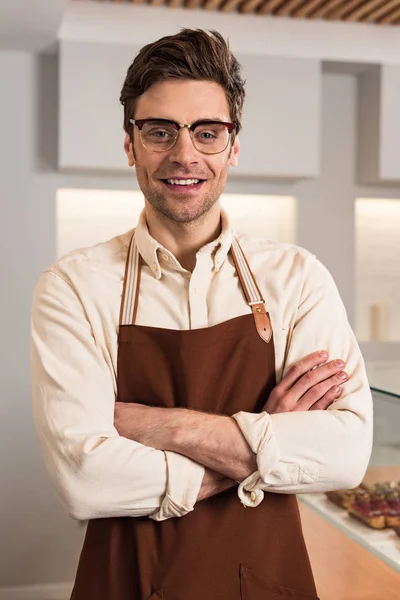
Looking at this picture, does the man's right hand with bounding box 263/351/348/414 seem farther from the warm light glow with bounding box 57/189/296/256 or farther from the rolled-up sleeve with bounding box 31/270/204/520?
the warm light glow with bounding box 57/189/296/256

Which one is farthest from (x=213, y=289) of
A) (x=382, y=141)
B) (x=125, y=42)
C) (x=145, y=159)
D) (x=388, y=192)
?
(x=388, y=192)

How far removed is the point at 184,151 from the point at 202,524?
756 millimetres

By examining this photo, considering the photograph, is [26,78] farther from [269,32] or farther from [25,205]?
[269,32]

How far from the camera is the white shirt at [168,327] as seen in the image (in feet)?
5.18

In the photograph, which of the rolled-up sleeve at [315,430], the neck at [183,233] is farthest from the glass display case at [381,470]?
the neck at [183,233]

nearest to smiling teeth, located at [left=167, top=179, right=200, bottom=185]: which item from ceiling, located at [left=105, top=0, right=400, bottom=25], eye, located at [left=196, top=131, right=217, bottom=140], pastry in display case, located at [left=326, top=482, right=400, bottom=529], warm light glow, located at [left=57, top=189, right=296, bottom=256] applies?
eye, located at [left=196, top=131, right=217, bottom=140]

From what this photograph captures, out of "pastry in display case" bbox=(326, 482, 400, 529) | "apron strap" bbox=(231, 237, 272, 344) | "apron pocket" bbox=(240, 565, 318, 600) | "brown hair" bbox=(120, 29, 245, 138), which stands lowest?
"pastry in display case" bbox=(326, 482, 400, 529)

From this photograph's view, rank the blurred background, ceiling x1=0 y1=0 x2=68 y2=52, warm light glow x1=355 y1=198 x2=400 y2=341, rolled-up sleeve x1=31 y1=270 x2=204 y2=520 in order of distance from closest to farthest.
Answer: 1. rolled-up sleeve x1=31 y1=270 x2=204 y2=520
2. ceiling x1=0 y1=0 x2=68 y2=52
3. the blurred background
4. warm light glow x1=355 y1=198 x2=400 y2=341

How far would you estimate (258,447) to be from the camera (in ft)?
5.22

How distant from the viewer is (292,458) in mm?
1604

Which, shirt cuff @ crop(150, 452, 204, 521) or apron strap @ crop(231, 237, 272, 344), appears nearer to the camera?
shirt cuff @ crop(150, 452, 204, 521)

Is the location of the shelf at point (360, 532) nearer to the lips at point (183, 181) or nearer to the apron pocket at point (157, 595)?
the apron pocket at point (157, 595)

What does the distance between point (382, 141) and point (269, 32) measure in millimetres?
842

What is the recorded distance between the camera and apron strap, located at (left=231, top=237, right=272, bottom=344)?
1727mm
